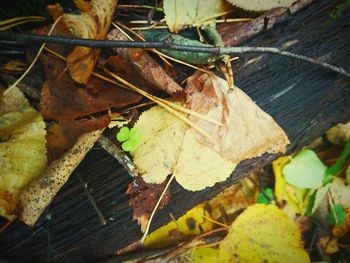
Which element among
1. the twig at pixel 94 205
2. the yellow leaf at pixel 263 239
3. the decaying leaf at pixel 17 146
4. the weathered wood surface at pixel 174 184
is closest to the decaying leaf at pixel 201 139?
the weathered wood surface at pixel 174 184

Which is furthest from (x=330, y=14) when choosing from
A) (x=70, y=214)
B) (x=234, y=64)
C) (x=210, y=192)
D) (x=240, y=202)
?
(x=70, y=214)

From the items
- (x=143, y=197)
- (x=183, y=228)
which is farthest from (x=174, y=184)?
(x=183, y=228)

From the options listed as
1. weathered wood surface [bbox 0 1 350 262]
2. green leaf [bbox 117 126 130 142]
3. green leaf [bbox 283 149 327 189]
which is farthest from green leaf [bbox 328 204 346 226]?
green leaf [bbox 117 126 130 142]

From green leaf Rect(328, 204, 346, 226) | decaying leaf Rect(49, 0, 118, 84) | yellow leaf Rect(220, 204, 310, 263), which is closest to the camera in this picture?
decaying leaf Rect(49, 0, 118, 84)

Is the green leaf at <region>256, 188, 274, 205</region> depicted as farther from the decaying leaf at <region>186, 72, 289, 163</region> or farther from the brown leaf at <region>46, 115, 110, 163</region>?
the brown leaf at <region>46, 115, 110, 163</region>

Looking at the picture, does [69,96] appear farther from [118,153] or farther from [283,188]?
[283,188]

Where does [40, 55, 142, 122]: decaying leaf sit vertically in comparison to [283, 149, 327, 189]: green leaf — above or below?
above

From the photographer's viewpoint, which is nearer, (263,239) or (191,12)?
(191,12)
